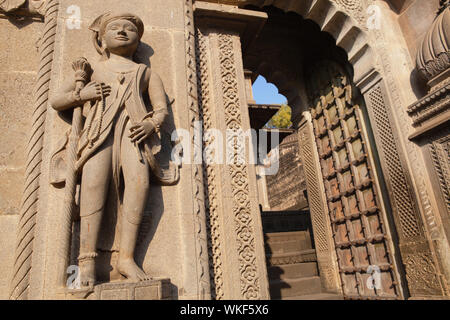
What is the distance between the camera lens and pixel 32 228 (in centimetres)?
302

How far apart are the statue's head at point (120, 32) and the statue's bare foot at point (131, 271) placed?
2.17 m

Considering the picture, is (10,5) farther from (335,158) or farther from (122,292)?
(335,158)

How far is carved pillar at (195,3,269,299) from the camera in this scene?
3355 mm

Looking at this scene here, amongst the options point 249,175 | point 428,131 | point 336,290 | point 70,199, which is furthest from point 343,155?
point 70,199

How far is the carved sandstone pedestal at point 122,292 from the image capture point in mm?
2467

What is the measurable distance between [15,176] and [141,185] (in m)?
1.62

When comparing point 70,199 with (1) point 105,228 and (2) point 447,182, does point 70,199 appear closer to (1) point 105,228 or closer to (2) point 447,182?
(1) point 105,228

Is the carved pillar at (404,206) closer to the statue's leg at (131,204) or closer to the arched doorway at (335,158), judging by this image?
the arched doorway at (335,158)

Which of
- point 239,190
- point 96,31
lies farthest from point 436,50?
point 96,31

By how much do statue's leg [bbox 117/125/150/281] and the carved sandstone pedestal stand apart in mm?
183

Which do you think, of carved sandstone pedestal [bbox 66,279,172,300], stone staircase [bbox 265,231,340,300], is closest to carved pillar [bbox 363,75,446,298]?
stone staircase [bbox 265,231,340,300]

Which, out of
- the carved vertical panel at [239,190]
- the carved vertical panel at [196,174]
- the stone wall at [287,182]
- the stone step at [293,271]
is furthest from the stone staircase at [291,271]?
the stone wall at [287,182]

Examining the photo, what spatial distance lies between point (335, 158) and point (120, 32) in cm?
497
